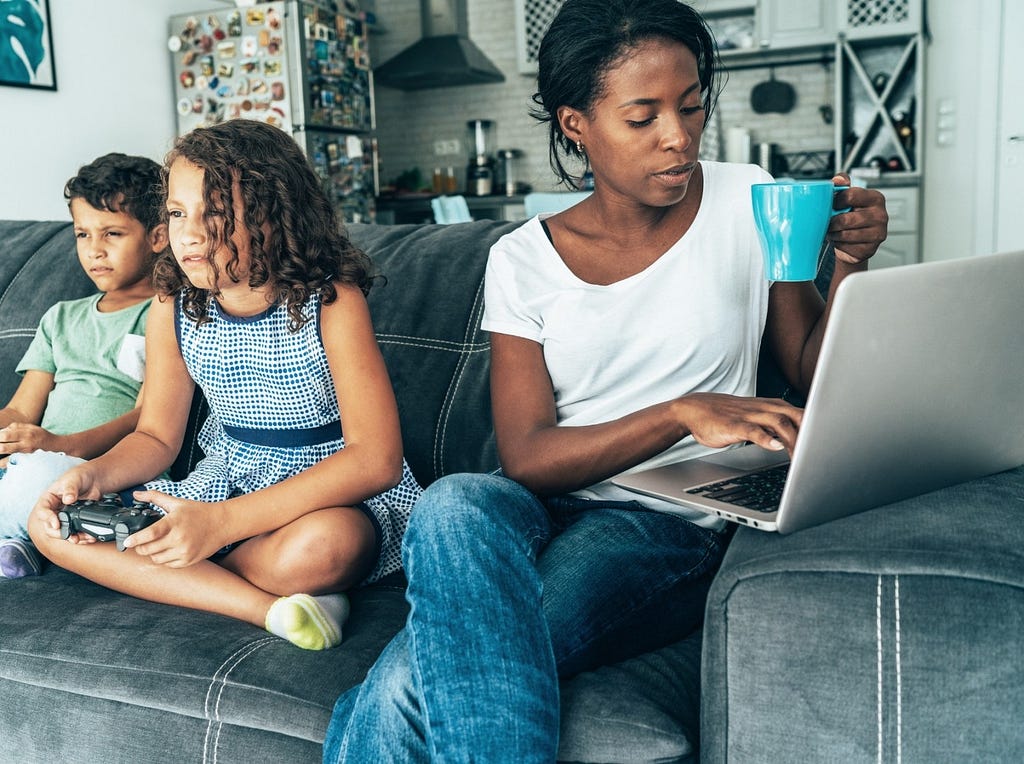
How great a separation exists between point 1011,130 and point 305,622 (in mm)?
4321

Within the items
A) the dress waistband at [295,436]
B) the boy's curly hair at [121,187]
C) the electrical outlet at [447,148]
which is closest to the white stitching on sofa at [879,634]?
the dress waistband at [295,436]

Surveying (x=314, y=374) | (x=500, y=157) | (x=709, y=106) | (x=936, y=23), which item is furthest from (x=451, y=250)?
(x=500, y=157)

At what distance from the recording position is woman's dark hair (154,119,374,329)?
1362 mm

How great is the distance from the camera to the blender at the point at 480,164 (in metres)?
6.21

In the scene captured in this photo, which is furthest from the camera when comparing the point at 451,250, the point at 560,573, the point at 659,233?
the point at 451,250

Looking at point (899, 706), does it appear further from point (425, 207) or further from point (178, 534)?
point (425, 207)

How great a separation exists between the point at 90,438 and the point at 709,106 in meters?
1.12

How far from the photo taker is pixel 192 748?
1.07 meters

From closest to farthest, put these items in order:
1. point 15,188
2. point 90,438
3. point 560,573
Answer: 1. point 560,573
2. point 90,438
3. point 15,188

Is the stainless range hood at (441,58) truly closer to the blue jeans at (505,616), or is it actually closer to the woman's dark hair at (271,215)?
the woman's dark hair at (271,215)

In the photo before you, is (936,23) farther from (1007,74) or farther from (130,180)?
(130,180)

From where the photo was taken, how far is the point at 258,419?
4.79 ft

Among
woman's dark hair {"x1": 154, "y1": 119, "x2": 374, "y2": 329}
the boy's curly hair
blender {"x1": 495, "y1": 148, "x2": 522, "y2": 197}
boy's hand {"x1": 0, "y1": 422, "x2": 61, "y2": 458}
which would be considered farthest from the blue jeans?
blender {"x1": 495, "y1": 148, "x2": 522, "y2": 197}

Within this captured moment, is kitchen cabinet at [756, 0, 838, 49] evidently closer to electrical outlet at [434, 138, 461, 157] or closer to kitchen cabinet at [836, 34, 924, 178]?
kitchen cabinet at [836, 34, 924, 178]
